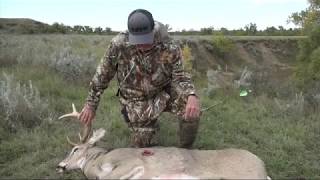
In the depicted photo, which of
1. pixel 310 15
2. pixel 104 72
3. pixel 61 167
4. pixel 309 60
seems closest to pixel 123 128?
pixel 104 72

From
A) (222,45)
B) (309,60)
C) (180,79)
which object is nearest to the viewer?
(180,79)

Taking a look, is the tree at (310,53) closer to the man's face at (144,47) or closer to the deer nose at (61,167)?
the man's face at (144,47)

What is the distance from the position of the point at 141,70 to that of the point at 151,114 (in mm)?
492

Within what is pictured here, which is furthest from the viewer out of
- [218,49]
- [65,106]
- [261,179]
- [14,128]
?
[218,49]

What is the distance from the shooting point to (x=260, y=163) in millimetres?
4551

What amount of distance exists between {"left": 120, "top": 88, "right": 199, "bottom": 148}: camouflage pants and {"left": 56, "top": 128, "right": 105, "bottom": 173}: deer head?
53cm

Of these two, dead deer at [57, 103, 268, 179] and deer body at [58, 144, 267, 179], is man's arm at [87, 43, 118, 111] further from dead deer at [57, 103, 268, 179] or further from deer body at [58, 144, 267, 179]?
deer body at [58, 144, 267, 179]

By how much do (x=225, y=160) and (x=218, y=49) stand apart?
2885 centimetres

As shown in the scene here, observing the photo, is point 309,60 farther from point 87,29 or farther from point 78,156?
point 87,29

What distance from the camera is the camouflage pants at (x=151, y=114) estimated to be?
5656 millimetres

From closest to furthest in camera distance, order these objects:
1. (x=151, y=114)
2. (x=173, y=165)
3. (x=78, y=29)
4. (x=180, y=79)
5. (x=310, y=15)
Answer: (x=173, y=165) < (x=180, y=79) < (x=151, y=114) < (x=310, y=15) < (x=78, y=29)

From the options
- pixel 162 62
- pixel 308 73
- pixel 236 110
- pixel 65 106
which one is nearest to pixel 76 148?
pixel 162 62

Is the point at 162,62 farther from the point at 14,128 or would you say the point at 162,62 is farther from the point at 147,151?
the point at 14,128

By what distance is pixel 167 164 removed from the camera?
445 cm
